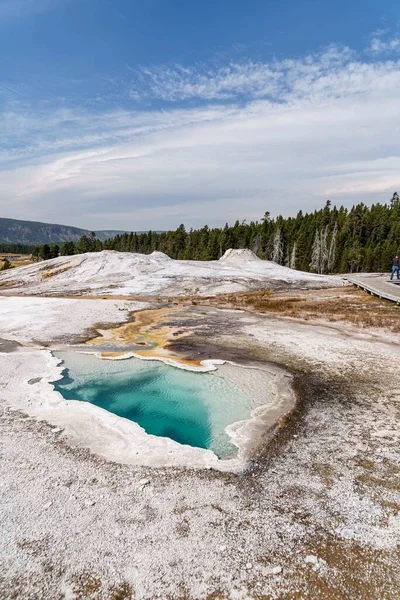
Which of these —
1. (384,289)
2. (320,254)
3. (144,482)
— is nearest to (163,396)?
(144,482)

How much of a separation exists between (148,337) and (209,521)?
45.1ft

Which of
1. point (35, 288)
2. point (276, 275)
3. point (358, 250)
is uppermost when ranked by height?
point (358, 250)

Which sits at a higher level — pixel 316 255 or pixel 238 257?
pixel 316 255

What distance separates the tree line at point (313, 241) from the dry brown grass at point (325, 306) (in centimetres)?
5014

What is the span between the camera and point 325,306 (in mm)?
27625

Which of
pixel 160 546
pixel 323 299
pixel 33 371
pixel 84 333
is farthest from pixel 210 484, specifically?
pixel 323 299

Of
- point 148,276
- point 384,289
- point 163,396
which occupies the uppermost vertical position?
point 384,289

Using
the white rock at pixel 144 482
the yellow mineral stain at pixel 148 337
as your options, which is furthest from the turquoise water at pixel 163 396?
the white rock at pixel 144 482

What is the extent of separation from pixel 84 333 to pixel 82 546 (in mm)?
15263

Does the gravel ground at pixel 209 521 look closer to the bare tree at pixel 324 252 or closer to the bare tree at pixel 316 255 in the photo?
the bare tree at pixel 324 252

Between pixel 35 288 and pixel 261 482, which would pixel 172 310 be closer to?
pixel 261 482

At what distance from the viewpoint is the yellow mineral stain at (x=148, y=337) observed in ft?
50.9

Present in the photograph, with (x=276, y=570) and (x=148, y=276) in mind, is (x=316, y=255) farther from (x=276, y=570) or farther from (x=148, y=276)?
(x=276, y=570)

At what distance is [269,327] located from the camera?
20.8 m
